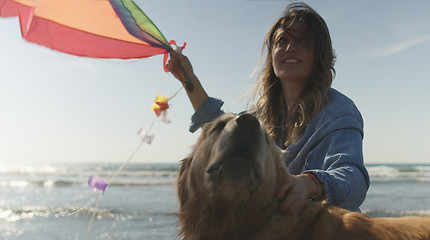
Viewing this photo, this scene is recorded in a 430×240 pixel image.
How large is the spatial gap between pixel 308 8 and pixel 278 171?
5.83 ft

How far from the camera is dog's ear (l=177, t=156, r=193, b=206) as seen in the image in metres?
2.26

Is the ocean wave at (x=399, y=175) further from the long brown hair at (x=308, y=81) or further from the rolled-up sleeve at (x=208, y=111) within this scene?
the rolled-up sleeve at (x=208, y=111)

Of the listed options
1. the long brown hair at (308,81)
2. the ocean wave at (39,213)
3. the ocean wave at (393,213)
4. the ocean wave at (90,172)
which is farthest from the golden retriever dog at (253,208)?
the ocean wave at (90,172)

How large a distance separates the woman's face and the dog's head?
125cm

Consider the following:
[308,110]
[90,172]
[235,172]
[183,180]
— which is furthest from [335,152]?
[90,172]

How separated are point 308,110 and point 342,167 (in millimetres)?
759

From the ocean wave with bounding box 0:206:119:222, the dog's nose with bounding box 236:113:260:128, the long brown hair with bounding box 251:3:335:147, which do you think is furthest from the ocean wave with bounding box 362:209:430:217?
the dog's nose with bounding box 236:113:260:128

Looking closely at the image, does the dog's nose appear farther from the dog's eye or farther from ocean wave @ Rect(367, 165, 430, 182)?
ocean wave @ Rect(367, 165, 430, 182)

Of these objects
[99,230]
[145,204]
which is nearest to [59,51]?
[99,230]

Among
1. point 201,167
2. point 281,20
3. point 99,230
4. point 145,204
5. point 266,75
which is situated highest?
point 281,20

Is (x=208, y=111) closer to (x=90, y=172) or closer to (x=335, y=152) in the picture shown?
(x=335, y=152)

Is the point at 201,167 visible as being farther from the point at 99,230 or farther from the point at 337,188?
A: the point at 99,230

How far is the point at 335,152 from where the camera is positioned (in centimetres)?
245

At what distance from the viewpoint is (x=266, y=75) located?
364 centimetres
